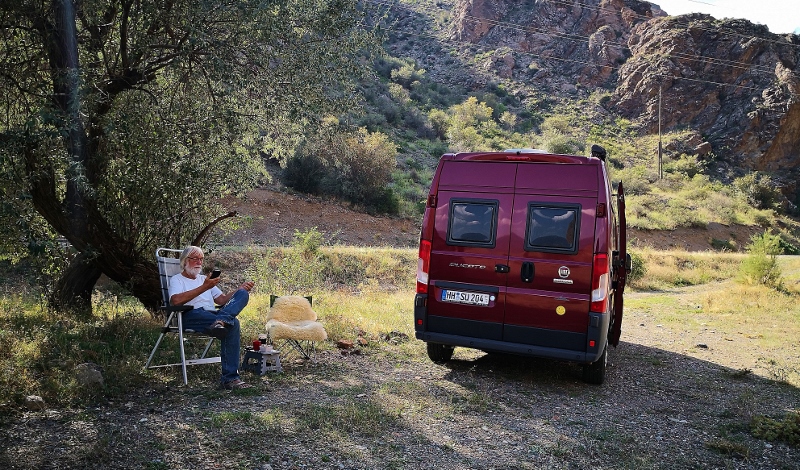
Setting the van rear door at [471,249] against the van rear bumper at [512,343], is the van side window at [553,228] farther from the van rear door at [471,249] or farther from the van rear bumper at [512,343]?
the van rear bumper at [512,343]

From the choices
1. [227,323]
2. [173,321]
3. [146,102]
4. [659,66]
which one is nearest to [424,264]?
[227,323]

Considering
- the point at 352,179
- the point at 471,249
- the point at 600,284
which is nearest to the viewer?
the point at 600,284

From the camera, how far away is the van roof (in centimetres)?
639

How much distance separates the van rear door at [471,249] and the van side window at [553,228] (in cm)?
27

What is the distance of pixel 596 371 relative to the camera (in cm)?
679

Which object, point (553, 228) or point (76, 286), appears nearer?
point (553, 228)

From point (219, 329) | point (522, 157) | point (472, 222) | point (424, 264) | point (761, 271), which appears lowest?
point (761, 271)

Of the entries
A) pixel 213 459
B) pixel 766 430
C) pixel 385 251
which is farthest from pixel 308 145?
pixel 385 251

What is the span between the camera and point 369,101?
51.0 m

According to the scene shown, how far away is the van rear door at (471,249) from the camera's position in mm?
6504

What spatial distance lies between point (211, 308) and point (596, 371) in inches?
177

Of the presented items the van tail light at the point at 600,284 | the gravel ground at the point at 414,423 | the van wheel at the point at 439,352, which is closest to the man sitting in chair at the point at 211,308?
the gravel ground at the point at 414,423

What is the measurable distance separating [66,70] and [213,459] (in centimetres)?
502

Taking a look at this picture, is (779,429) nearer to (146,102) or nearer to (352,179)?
(146,102)
